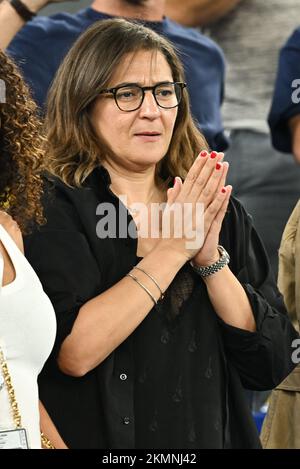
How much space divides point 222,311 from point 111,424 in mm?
365

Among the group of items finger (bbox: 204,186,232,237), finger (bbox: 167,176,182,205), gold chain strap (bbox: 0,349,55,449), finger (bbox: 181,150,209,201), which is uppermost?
finger (bbox: 181,150,209,201)

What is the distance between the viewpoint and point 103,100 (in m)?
2.42

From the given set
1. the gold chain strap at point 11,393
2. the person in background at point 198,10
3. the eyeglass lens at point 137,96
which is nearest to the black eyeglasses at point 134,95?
the eyeglass lens at point 137,96

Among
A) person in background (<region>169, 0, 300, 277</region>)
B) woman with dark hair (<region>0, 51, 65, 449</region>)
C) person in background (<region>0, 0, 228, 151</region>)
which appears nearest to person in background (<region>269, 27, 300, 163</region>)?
person in background (<region>0, 0, 228, 151</region>)

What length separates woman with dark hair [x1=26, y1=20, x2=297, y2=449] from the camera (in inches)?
87.7

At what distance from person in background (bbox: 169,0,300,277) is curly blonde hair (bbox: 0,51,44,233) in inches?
71.8

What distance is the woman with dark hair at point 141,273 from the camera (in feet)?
7.30

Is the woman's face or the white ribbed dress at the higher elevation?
the woman's face

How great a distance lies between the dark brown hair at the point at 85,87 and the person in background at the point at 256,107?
1549 mm

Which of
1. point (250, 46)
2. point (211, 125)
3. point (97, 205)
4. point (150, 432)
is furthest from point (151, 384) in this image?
point (250, 46)

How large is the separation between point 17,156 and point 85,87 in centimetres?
29

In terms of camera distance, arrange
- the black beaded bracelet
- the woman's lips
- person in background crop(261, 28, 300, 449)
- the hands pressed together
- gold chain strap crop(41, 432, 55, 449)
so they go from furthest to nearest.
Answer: the black beaded bracelet < person in background crop(261, 28, 300, 449) < the woman's lips < the hands pressed together < gold chain strap crop(41, 432, 55, 449)

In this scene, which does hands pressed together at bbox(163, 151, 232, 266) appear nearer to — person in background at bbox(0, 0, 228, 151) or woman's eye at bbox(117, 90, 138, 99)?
woman's eye at bbox(117, 90, 138, 99)

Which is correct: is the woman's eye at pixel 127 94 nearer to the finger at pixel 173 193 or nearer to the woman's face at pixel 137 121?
the woman's face at pixel 137 121
